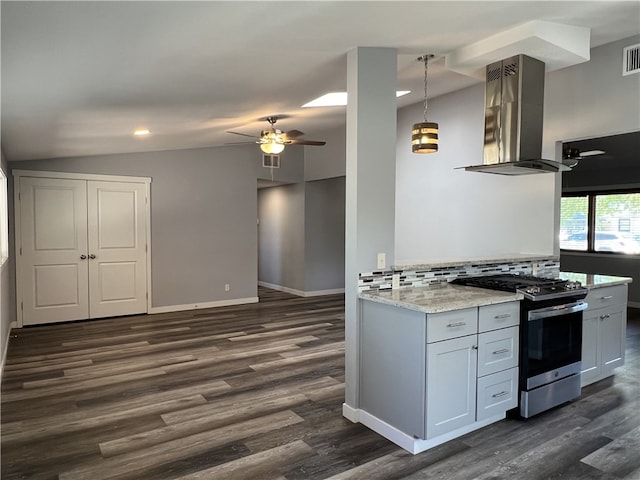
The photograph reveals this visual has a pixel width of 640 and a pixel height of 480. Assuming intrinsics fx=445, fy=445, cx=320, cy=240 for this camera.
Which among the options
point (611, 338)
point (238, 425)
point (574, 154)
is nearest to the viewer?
point (238, 425)

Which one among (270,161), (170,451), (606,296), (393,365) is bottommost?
(170,451)

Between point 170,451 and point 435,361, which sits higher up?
point 435,361

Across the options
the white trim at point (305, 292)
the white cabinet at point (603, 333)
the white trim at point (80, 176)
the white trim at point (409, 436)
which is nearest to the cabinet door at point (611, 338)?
the white cabinet at point (603, 333)

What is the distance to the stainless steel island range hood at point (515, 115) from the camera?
3.35m

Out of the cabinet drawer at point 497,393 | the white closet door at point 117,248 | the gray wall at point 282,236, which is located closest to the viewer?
the cabinet drawer at point 497,393

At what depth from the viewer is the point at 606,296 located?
12.5 ft

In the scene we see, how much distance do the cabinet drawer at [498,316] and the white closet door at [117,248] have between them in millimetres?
5431

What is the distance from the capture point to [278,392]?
11.9 feet

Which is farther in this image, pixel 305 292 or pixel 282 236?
pixel 282 236

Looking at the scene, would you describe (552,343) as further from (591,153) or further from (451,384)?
(591,153)

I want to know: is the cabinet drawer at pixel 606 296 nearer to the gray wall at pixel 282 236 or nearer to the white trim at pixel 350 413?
the white trim at pixel 350 413

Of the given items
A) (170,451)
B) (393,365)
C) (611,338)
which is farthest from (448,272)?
(170,451)

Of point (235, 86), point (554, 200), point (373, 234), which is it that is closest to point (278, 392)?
point (373, 234)

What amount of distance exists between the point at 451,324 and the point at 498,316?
17.6 inches
